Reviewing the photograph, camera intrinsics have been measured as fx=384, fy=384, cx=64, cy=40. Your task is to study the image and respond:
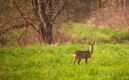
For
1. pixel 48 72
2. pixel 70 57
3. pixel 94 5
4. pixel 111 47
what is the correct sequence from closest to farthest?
pixel 48 72 → pixel 70 57 → pixel 111 47 → pixel 94 5

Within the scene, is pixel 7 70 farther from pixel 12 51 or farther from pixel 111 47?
pixel 111 47

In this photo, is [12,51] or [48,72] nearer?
[48,72]

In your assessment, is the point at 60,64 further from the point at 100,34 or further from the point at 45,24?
the point at 100,34

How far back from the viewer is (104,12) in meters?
40.1

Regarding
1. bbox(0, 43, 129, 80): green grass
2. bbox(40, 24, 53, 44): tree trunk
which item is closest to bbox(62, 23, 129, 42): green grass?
bbox(40, 24, 53, 44): tree trunk

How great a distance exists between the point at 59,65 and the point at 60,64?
0.43 m

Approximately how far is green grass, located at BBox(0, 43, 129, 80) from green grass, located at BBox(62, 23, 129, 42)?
11067 millimetres

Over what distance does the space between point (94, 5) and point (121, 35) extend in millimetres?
10611

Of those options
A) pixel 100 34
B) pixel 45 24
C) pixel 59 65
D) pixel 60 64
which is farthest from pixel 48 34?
pixel 59 65

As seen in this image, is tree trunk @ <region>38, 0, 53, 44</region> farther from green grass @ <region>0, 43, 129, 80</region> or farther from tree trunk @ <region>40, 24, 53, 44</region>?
green grass @ <region>0, 43, 129, 80</region>

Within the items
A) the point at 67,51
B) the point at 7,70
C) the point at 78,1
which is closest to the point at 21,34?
the point at 78,1

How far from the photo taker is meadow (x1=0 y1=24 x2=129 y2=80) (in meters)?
13.2

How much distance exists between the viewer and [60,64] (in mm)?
16141

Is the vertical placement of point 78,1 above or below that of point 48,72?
above
